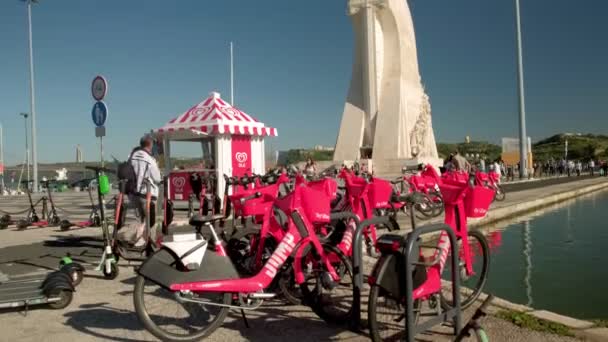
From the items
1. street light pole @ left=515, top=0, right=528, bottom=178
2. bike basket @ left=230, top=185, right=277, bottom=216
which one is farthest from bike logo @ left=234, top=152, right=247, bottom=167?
street light pole @ left=515, top=0, right=528, bottom=178

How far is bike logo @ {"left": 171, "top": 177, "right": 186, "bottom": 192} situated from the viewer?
40.0ft

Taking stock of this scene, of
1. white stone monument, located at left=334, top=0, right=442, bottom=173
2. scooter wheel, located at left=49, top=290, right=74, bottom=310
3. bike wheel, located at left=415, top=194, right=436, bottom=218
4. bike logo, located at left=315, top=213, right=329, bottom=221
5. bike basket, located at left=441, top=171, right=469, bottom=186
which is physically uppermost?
white stone monument, located at left=334, top=0, right=442, bottom=173

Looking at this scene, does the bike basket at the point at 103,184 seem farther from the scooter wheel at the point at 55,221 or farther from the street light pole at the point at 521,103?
the street light pole at the point at 521,103

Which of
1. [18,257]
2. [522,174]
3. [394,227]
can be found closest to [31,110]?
[18,257]

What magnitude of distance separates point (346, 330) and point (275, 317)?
2.22 feet

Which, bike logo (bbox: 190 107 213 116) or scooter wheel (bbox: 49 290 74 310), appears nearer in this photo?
scooter wheel (bbox: 49 290 74 310)

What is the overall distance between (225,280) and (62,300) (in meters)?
1.97

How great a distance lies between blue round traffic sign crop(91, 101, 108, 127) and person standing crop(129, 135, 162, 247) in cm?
127

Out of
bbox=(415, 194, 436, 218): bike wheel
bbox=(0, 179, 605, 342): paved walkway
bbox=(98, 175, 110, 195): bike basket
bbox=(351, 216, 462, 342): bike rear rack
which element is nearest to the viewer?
bbox=(351, 216, 462, 342): bike rear rack

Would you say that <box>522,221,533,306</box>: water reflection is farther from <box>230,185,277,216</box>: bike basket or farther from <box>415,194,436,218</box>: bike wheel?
<box>230,185,277,216</box>: bike basket

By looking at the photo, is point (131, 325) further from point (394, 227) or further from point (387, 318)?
point (394, 227)

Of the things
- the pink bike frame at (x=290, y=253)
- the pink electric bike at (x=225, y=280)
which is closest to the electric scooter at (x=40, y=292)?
the pink electric bike at (x=225, y=280)

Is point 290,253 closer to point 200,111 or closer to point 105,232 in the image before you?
point 105,232

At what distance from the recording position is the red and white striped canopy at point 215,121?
1104 cm
